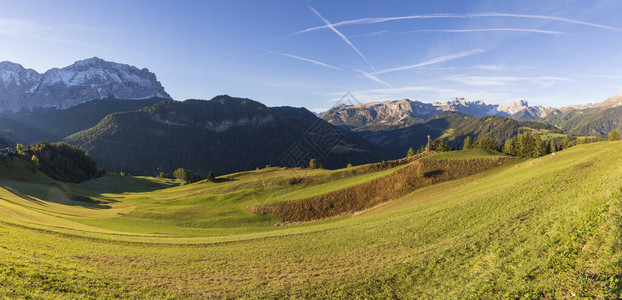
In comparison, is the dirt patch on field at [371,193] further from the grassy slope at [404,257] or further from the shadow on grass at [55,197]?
the shadow on grass at [55,197]

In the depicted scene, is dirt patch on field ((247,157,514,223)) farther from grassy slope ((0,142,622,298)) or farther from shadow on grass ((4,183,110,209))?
shadow on grass ((4,183,110,209))

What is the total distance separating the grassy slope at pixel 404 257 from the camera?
38.2 feet

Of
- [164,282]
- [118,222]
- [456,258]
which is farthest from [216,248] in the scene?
[118,222]

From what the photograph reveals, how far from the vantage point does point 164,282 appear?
15.6 metres

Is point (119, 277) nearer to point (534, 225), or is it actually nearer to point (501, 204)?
point (534, 225)

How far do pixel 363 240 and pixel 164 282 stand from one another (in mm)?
16192

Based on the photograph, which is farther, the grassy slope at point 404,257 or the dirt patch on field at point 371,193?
the dirt patch on field at point 371,193

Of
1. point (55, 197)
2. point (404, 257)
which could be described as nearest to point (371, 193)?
point (404, 257)

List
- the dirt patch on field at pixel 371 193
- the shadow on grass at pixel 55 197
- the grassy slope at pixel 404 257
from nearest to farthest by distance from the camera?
the grassy slope at pixel 404 257 → the dirt patch on field at pixel 371 193 → the shadow on grass at pixel 55 197

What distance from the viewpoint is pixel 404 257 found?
56.9ft

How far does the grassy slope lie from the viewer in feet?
38.2

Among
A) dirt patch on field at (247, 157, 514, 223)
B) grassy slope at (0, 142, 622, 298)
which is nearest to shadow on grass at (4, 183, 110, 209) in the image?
dirt patch on field at (247, 157, 514, 223)

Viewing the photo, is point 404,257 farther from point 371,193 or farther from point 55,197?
point 55,197

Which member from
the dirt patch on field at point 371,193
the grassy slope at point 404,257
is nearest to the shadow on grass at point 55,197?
the dirt patch on field at point 371,193
